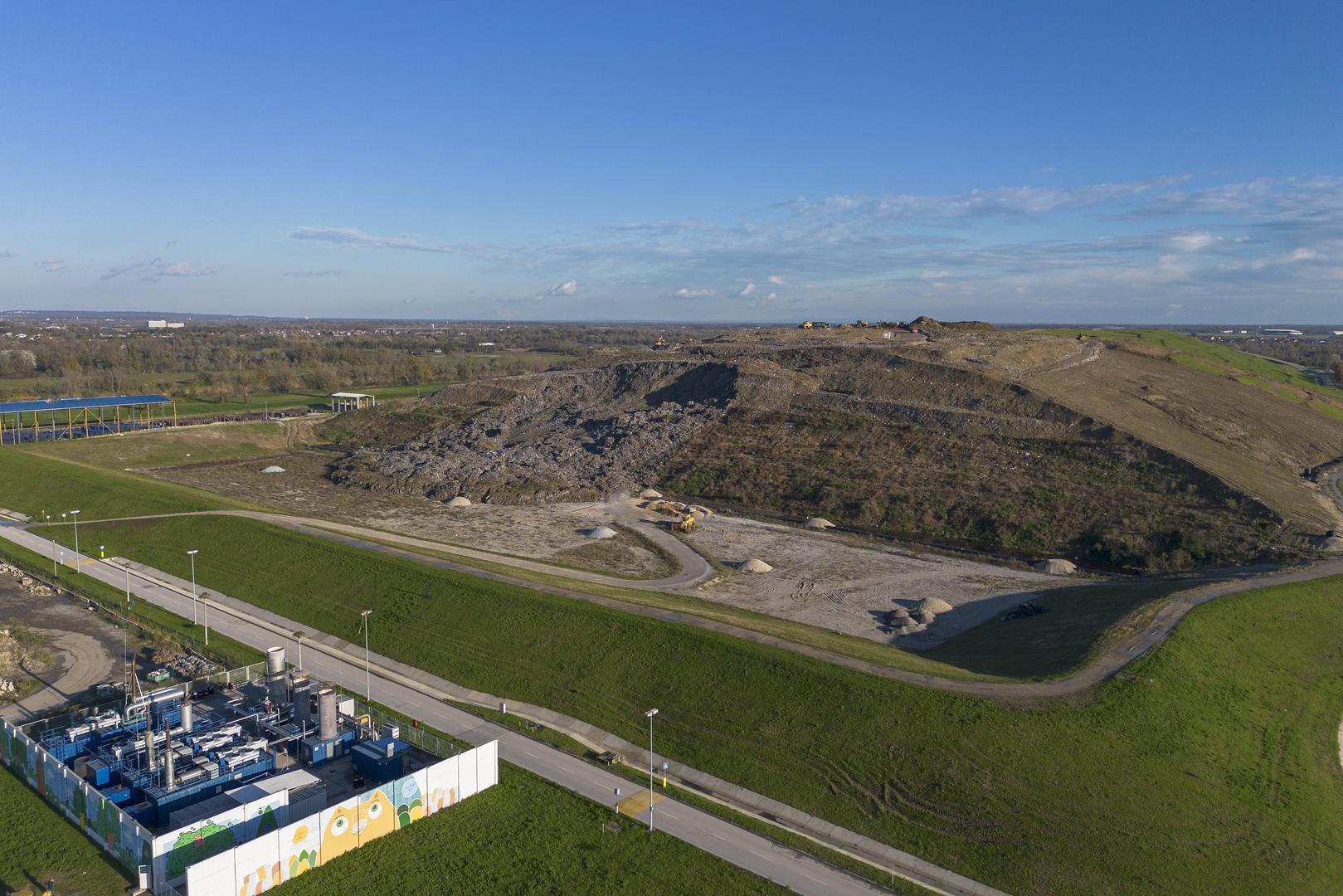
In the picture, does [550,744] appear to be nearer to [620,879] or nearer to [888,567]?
[620,879]

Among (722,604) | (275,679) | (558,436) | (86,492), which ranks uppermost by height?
(558,436)

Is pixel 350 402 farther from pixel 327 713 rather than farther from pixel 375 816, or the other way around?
pixel 375 816

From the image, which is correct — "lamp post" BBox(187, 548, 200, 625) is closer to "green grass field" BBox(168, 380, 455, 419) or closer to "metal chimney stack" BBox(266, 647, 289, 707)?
"metal chimney stack" BBox(266, 647, 289, 707)

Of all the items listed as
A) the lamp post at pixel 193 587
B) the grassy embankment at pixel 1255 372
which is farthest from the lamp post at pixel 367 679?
the grassy embankment at pixel 1255 372

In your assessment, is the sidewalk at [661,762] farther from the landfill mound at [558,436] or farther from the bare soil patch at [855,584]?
the landfill mound at [558,436]

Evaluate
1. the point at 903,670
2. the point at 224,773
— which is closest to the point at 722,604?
the point at 903,670

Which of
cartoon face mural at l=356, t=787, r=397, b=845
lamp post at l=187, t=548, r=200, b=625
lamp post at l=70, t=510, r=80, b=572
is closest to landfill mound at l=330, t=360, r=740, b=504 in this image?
lamp post at l=70, t=510, r=80, b=572
